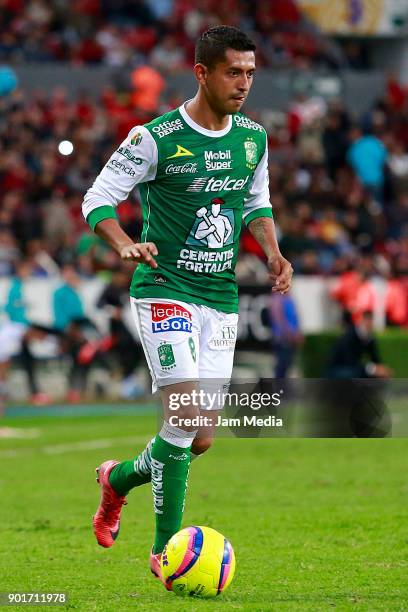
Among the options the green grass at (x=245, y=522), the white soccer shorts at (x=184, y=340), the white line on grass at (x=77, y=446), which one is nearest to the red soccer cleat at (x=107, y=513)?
the green grass at (x=245, y=522)

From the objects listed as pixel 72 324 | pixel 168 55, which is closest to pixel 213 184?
pixel 72 324

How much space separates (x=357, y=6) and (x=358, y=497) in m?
24.0

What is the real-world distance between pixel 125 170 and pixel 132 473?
5.51 ft

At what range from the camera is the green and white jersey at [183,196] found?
22.2 feet

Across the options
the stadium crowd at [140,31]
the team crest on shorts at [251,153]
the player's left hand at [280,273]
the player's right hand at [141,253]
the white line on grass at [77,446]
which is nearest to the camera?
the player's right hand at [141,253]

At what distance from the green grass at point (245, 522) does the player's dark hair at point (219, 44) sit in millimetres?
2699

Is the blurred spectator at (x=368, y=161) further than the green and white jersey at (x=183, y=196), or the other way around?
the blurred spectator at (x=368, y=161)

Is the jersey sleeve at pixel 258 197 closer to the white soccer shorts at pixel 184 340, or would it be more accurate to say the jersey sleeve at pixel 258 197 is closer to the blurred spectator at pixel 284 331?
the white soccer shorts at pixel 184 340

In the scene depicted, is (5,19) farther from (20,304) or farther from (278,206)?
(20,304)

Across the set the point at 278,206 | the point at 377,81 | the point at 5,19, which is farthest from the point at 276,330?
the point at 377,81

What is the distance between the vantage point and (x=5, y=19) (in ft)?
85.7

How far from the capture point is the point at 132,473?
23.8 ft

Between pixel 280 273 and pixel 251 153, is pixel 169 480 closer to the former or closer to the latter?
pixel 280 273

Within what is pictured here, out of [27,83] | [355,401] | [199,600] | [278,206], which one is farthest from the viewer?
[27,83]
